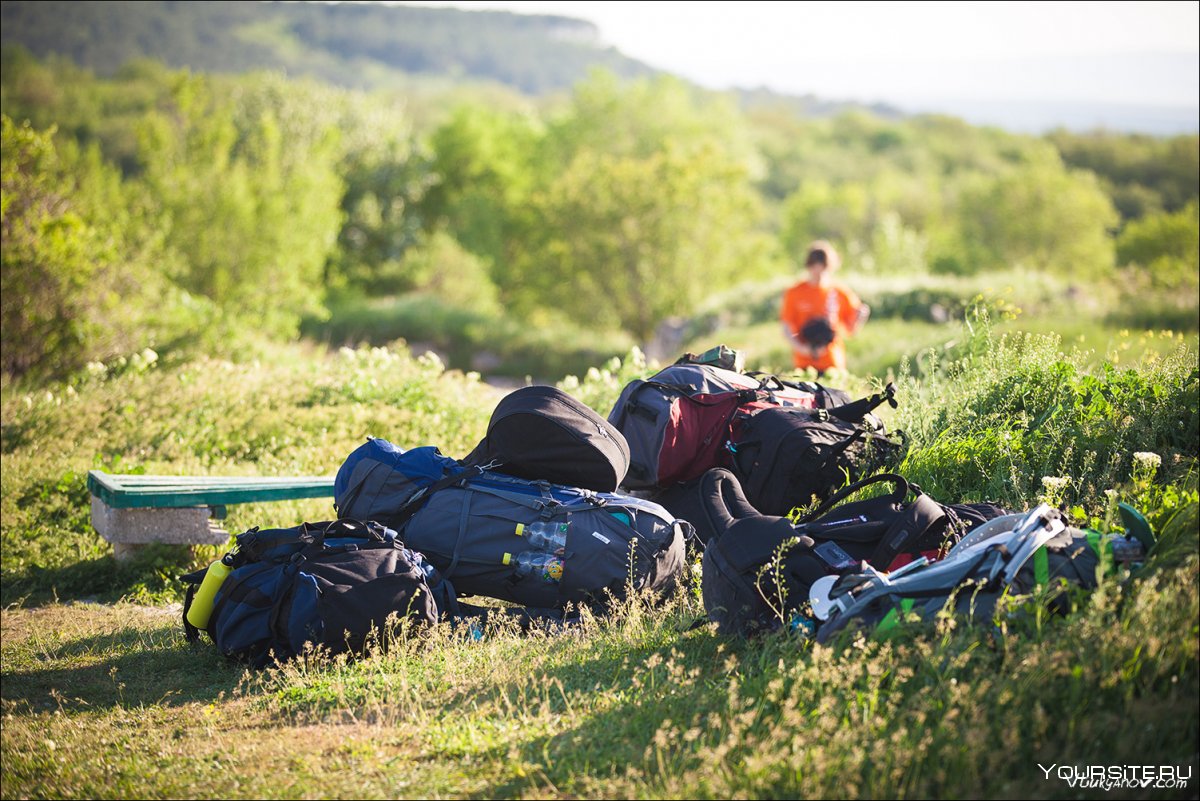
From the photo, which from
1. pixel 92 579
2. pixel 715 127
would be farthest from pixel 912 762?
pixel 715 127

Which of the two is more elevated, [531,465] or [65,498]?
[531,465]

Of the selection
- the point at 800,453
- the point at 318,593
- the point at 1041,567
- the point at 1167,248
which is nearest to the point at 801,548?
the point at 1041,567

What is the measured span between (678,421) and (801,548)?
Result: 64.0 inches

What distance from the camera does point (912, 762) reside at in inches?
112

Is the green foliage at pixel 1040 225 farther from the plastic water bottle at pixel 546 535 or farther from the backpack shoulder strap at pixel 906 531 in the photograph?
the plastic water bottle at pixel 546 535

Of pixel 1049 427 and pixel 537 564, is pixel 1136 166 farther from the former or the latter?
pixel 537 564

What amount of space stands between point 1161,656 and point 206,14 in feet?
187

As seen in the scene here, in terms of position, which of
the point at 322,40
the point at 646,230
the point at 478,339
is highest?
the point at 322,40

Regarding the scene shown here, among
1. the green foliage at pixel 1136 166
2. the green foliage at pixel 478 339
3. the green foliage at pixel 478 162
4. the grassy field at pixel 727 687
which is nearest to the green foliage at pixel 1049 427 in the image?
the grassy field at pixel 727 687

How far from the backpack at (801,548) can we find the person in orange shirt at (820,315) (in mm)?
5599

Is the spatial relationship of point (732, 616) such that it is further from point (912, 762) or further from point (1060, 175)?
point (1060, 175)

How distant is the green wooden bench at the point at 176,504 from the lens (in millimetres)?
6438

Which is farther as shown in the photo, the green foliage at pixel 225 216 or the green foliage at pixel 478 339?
the green foliage at pixel 478 339

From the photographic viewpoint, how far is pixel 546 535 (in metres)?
4.79
